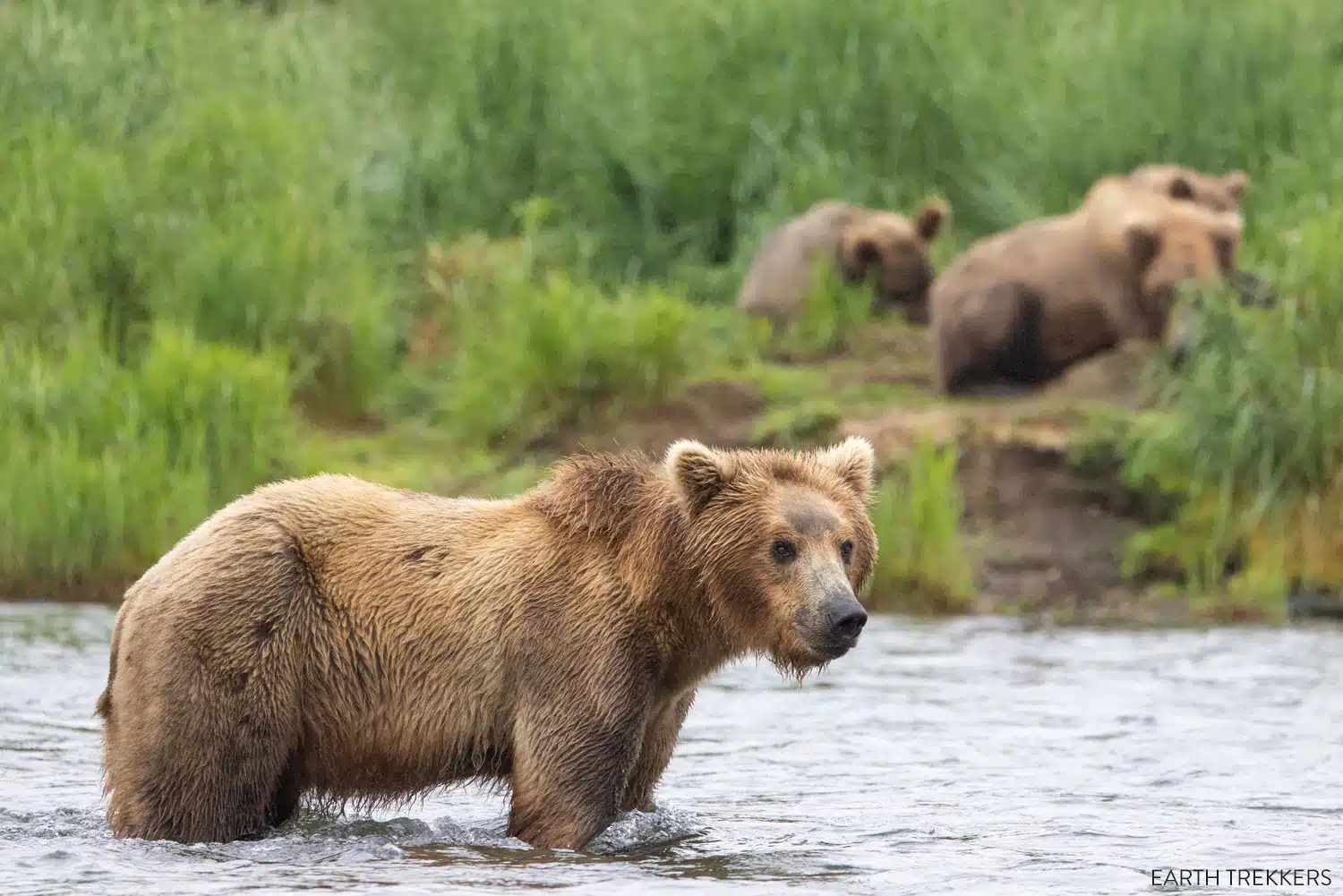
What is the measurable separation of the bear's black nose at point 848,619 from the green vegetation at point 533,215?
5.23m

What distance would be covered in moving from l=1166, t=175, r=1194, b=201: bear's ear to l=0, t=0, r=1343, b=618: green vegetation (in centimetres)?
50

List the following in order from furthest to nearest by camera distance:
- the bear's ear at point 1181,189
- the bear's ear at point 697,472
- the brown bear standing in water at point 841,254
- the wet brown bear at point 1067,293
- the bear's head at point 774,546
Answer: the brown bear standing in water at point 841,254 < the bear's ear at point 1181,189 < the wet brown bear at point 1067,293 < the bear's ear at point 697,472 < the bear's head at point 774,546

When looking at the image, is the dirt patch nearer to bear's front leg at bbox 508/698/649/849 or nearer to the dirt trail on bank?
the dirt trail on bank

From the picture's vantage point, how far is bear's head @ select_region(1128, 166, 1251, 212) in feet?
44.0

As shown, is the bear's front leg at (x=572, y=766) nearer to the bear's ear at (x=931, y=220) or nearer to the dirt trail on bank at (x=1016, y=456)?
the dirt trail on bank at (x=1016, y=456)

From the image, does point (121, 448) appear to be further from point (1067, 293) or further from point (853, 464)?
point (1067, 293)

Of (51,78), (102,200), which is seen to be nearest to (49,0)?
A: (51,78)

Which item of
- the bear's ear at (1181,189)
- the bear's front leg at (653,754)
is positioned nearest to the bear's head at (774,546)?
the bear's front leg at (653,754)

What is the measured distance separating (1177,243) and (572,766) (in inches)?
313

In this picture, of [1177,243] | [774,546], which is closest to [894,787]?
[774,546]

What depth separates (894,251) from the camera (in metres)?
14.5

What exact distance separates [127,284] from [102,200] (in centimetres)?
51

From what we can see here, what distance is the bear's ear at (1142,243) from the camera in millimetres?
12781

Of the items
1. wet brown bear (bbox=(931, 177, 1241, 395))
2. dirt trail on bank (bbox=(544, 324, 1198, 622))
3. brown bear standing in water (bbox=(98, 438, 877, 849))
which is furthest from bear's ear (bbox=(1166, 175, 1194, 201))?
brown bear standing in water (bbox=(98, 438, 877, 849))
